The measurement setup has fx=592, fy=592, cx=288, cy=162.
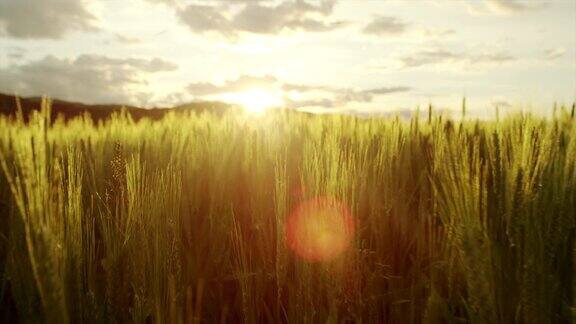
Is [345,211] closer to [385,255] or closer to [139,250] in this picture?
[139,250]

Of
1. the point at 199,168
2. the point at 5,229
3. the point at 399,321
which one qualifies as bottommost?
the point at 399,321

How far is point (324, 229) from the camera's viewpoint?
1318mm

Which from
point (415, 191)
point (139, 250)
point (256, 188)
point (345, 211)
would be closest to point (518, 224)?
point (345, 211)

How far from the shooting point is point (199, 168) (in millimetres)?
2381

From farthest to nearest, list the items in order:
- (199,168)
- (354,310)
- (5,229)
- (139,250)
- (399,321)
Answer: (199,168), (5,229), (399,321), (354,310), (139,250)

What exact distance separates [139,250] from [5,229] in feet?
→ 2.84

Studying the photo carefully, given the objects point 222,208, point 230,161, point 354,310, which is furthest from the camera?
point 230,161

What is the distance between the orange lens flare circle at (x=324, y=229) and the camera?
130 cm

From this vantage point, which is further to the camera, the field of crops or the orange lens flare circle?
the orange lens flare circle

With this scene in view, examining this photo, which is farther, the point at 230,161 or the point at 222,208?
the point at 230,161

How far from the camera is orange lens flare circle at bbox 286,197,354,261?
1.30 m

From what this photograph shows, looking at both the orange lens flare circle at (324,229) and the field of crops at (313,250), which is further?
the orange lens flare circle at (324,229)

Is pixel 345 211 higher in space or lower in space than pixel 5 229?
higher

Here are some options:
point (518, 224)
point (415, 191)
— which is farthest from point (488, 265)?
point (415, 191)
